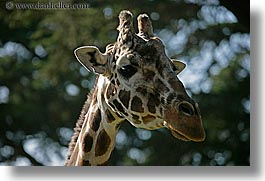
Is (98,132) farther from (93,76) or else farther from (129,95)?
(93,76)

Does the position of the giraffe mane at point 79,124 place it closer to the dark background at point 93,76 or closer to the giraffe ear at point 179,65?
the dark background at point 93,76

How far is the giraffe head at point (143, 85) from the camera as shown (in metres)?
2.17

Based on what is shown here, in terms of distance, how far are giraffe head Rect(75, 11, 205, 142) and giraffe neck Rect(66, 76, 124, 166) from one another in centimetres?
2

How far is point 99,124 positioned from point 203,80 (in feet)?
1.77

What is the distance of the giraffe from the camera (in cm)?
219

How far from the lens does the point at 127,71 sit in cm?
223

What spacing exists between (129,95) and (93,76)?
31 centimetres

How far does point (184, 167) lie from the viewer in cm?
249
